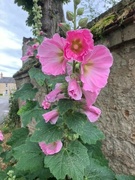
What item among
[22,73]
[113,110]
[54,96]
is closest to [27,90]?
[113,110]

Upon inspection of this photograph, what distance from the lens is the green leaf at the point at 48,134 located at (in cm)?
108

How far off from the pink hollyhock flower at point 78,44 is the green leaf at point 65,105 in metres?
0.20

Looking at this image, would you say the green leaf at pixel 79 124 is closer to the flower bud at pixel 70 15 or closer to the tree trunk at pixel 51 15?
the flower bud at pixel 70 15

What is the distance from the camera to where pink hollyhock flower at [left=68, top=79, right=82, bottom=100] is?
0.99 meters

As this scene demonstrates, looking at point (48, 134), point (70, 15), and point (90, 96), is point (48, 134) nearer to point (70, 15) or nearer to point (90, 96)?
point (90, 96)

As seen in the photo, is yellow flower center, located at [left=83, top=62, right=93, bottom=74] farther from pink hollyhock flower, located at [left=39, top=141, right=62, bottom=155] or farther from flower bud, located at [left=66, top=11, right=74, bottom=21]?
pink hollyhock flower, located at [left=39, top=141, right=62, bottom=155]

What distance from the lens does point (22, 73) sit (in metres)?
5.24

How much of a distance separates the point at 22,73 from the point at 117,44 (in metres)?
3.47

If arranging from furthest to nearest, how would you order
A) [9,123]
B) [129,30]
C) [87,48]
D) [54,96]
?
1. [9,123]
2. [129,30]
3. [54,96]
4. [87,48]

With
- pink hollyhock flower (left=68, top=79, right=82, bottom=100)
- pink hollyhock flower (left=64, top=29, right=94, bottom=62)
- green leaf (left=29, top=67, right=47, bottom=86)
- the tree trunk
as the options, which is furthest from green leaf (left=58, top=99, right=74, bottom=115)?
the tree trunk

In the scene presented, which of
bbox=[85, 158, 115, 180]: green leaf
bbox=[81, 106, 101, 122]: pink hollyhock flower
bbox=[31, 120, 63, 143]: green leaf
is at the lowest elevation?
bbox=[85, 158, 115, 180]: green leaf

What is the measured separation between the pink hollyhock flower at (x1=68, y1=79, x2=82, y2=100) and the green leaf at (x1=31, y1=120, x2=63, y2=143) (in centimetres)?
20

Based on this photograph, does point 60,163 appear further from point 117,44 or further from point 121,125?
point 117,44

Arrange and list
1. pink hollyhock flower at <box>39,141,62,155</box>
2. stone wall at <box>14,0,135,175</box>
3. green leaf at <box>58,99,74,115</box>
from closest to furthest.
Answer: green leaf at <box>58,99,74,115</box>, pink hollyhock flower at <box>39,141,62,155</box>, stone wall at <box>14,0,135,175</box>
